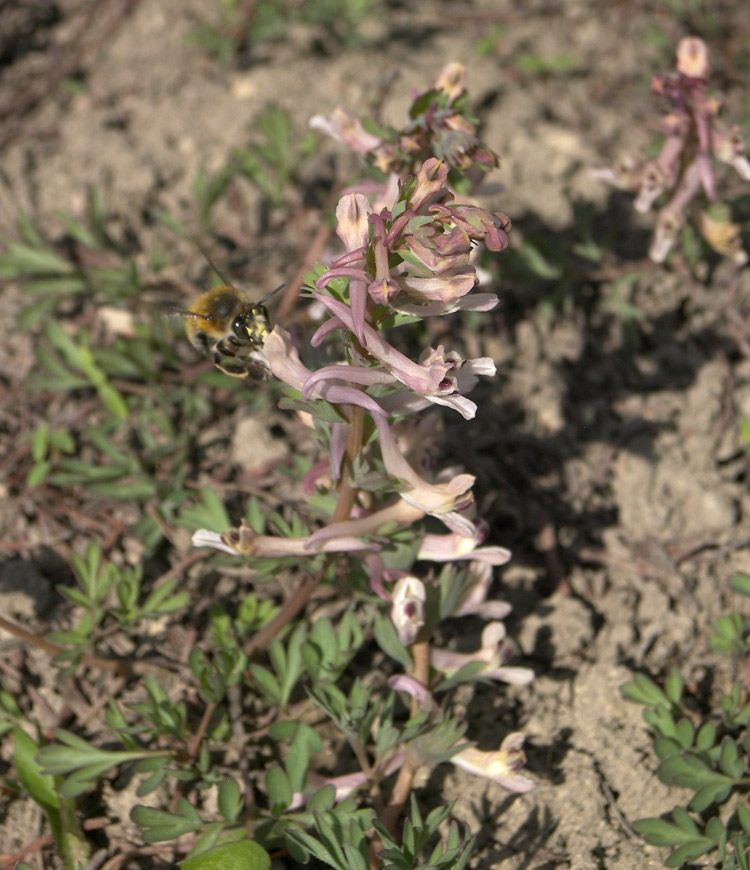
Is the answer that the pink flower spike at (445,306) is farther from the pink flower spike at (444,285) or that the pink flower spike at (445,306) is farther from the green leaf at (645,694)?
the green leaf at (645,694)

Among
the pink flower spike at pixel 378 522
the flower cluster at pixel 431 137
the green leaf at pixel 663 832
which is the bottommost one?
the green leaf at pixel 663 832

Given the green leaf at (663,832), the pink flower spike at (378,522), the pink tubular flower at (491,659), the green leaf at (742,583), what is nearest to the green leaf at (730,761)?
the green leaf at (663,832)

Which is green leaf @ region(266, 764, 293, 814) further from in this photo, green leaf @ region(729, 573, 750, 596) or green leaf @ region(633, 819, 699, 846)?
green leaf @ region(729, 573, 750, 596)

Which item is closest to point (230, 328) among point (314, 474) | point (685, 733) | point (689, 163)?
point (314, 474)

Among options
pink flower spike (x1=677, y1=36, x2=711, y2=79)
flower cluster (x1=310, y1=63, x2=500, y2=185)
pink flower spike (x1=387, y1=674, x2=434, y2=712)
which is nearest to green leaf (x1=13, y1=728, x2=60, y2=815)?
pink flower spike (x1=387, y1=674, x2=434, y2=712)

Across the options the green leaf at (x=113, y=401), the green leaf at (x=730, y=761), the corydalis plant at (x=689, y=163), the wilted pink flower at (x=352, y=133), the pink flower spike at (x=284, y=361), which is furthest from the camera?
the green leaf at (x=113, y=401)

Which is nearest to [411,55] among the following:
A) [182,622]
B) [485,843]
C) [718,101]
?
[718,101]

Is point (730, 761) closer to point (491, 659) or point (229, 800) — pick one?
point (491, 659)

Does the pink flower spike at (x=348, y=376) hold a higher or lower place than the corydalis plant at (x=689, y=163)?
higher
